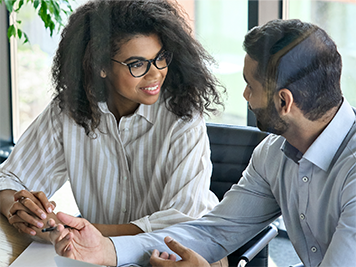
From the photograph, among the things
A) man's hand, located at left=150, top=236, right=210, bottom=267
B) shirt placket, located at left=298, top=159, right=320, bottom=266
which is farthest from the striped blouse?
shirt placket, located at left=298, top=159, right=320, bottom=266

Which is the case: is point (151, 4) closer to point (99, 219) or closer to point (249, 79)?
point (249, 79)

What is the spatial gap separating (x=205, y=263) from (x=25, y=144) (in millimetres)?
548

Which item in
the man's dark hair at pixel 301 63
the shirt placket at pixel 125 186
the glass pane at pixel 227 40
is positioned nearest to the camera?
the man's dark hair at pixel 301 63

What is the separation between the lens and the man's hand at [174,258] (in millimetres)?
708

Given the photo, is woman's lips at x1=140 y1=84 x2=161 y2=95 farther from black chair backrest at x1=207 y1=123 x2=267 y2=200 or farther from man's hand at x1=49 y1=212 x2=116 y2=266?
man's hand at x1=49 y1=212 x2=116 y2=266

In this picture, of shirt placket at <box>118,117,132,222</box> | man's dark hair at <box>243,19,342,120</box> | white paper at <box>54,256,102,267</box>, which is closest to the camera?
man's dark hair at <box>243,19,342,120</box>

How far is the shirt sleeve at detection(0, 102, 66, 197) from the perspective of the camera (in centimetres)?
97

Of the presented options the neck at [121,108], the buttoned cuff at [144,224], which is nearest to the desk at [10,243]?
the buttoned cuff at [144,224]

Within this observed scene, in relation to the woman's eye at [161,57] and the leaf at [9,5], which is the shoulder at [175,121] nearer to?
the woman's eye at [161,57]

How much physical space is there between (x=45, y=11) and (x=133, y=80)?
36 centimetres

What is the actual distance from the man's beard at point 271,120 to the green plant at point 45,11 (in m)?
0.60

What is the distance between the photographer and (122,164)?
92cm

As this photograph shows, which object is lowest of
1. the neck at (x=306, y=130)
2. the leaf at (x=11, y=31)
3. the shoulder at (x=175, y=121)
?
the shoulder at (x=175, y=121)

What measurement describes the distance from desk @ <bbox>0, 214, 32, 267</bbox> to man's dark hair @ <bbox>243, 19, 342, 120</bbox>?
1.77 ft
